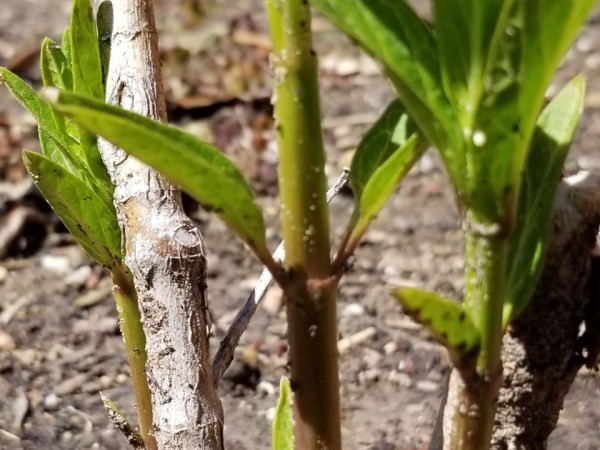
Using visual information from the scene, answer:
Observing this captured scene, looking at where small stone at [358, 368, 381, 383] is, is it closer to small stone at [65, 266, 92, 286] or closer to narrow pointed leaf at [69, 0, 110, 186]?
small stone at [65, 266, 92, 286]

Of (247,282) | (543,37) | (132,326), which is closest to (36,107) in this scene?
(132,326)

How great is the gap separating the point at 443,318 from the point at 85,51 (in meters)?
0.38

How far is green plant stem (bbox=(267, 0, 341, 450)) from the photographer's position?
484 mm

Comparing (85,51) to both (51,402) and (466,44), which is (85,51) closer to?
(466,44)

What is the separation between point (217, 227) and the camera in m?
2.08

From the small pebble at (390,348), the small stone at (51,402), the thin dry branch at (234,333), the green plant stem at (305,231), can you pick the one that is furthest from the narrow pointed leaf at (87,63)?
the small pebble at (390,348)

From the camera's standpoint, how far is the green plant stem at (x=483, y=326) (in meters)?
0.50

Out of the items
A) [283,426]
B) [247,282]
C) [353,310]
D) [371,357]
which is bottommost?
[283,426]

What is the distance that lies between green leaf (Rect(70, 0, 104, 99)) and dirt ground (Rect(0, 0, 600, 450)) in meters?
0.66

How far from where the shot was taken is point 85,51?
0.71 m

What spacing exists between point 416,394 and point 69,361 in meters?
0.63

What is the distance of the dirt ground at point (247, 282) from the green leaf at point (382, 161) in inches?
21.4

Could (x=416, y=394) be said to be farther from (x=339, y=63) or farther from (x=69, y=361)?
(x=339, y=63)

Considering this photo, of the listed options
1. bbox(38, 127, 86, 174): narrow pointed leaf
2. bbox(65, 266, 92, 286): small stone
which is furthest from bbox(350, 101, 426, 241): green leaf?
bbox(65, 266, 92, 286): small stone
